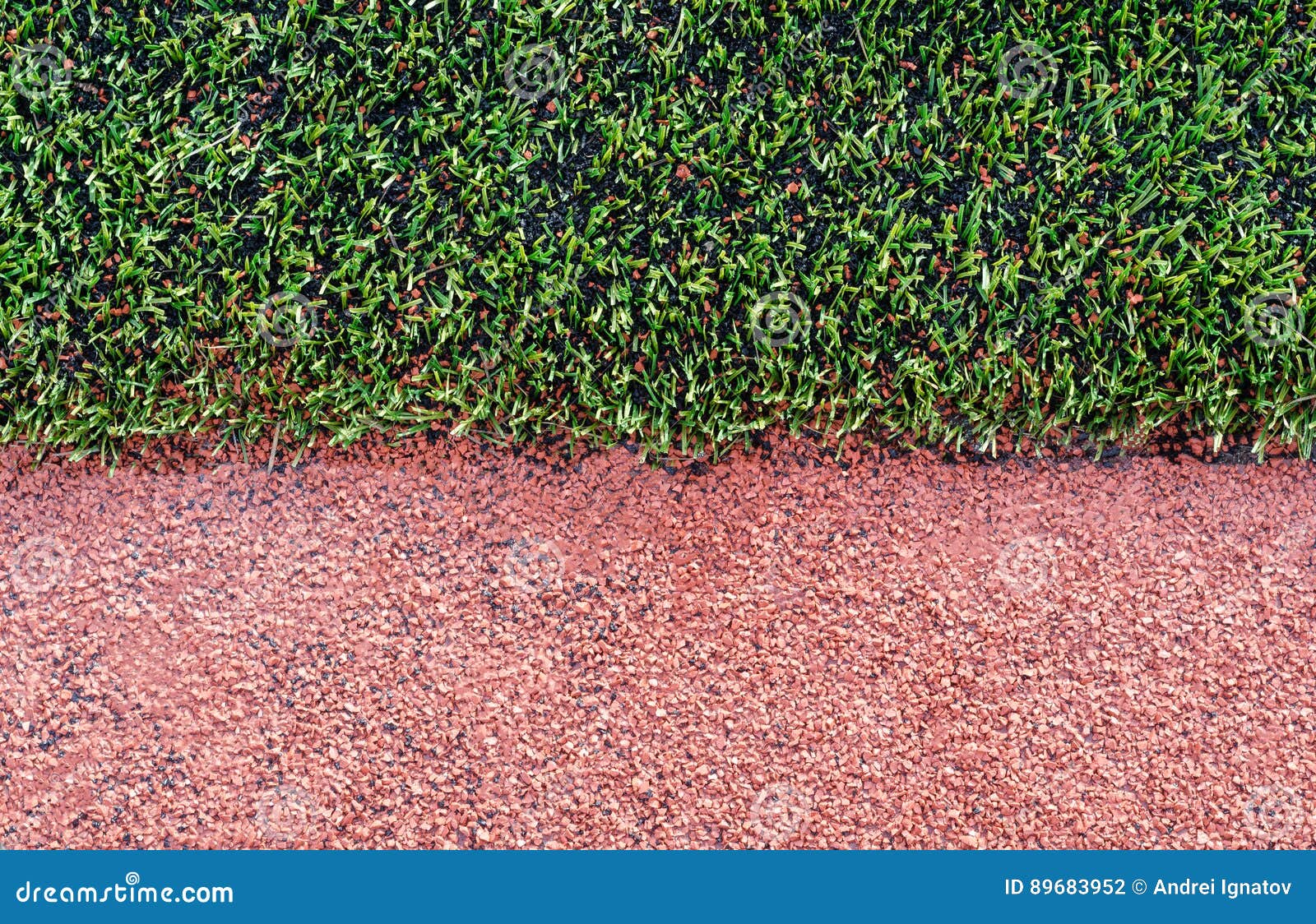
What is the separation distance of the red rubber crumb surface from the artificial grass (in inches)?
9.2

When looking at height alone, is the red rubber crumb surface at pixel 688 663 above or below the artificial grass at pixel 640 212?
below

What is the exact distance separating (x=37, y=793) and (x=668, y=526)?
1794 millimetres

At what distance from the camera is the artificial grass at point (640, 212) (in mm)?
2418

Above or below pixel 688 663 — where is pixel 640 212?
above

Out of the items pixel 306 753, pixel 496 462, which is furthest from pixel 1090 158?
pixel 306 753

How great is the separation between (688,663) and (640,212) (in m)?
1.19

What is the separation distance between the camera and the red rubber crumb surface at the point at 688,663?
8.02 ft

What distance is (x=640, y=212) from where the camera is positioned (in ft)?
8.04

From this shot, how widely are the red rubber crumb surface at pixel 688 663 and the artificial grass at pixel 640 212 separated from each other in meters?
0.23

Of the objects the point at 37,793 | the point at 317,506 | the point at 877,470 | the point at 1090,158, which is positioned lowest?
the point at 37,793

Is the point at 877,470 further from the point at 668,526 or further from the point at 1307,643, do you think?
the point at 1307,643

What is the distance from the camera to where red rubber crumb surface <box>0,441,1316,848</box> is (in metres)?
2.44

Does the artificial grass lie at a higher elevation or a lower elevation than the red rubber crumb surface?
higher

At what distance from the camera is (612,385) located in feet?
7.94
